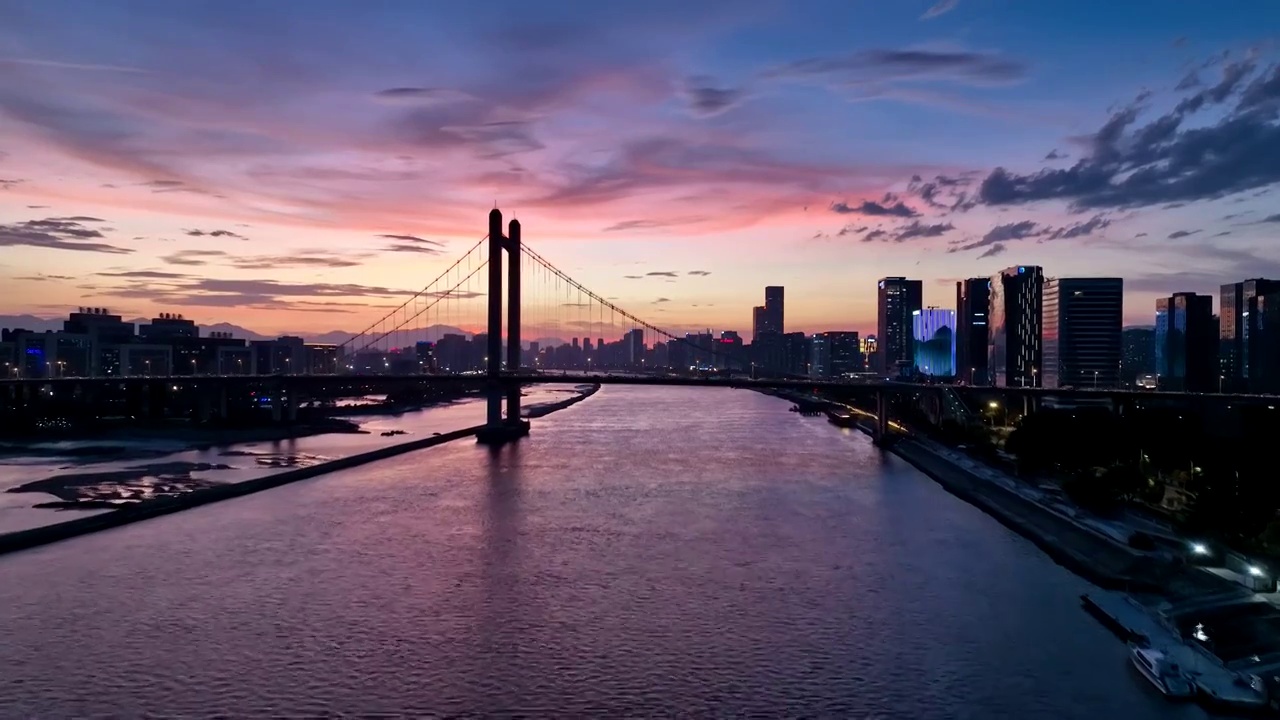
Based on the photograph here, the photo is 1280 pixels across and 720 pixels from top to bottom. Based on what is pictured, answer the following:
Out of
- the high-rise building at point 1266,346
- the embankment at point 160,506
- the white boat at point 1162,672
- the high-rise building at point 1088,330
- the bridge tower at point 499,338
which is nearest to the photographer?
the white boat at point 1162,672

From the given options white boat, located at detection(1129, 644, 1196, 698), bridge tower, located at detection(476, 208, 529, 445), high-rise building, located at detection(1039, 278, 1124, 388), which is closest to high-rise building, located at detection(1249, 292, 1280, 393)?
high-rise building, located at detection(1039, 278, 1124, 388)

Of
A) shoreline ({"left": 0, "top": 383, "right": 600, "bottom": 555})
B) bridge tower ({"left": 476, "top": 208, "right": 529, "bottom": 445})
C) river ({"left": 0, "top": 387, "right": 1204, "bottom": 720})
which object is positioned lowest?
river ({"left": 0, "top": 387, "right": 1204, "bottom": 720})

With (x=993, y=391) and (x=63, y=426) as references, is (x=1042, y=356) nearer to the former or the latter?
(x=993, y=391)

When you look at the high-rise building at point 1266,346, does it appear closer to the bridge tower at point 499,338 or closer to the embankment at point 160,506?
the bridge tower at point 499,338

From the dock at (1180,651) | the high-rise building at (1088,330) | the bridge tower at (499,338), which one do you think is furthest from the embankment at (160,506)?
the high-rise building at (1088,330)

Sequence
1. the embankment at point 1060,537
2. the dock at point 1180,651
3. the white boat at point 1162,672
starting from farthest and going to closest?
the embankment at point 1060,537
the white boat at point 1162,672
the dock at point 1180,651

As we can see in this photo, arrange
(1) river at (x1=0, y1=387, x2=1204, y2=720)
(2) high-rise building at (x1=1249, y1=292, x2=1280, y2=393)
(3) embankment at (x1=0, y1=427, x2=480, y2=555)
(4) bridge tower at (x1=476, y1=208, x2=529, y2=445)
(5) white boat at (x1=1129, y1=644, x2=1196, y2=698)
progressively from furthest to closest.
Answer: (2) high-rise building at (x1=1249, y1=292, x2=1280, y2=393), (4) bridge tower at (x1=476, y1=208, x2=529, y2=445), (3) embankment at (x1=0, y1=427, x2=480, y2=555), (1) river at (x1=0, y1=387, x2=1204, y2=720), (5) white boat at (x1=1129, y1=644, x2=1196, y2=698)

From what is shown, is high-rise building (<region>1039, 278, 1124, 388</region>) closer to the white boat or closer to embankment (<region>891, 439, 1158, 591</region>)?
embankment (<region>891, 439, 1158, 591</region>)
